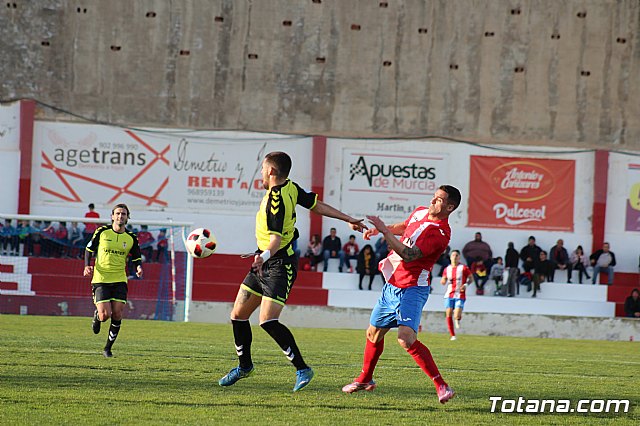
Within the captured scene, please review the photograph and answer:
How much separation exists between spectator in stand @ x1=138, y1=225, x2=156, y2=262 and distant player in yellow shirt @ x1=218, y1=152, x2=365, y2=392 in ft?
55.7

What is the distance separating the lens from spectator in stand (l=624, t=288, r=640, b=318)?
28969 millimetres

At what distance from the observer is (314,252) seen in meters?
29.8

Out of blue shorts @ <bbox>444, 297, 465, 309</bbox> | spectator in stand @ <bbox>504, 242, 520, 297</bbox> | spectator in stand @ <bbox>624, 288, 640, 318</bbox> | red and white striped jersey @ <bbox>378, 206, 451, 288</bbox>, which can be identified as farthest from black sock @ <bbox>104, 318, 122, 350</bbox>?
spectator in stand @ <bbox>624, 288, 640, 318</bbox>

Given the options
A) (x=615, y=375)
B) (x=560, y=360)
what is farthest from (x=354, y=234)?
(x=615, y=375)

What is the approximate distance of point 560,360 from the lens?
15219 mm

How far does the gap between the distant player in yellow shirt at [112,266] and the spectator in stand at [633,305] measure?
66.1 feet

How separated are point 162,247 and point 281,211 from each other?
17683 millimetres

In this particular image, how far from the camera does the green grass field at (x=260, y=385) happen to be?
709 centimetres

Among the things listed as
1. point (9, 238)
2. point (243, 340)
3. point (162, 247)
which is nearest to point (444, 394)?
point (243, 340)

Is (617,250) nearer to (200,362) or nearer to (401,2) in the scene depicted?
(401,2)

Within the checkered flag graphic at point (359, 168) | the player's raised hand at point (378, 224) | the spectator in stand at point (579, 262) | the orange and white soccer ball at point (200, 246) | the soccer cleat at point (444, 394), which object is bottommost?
the spectator in stand at point (579, 262)

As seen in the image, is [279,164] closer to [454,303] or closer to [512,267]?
[454,303]

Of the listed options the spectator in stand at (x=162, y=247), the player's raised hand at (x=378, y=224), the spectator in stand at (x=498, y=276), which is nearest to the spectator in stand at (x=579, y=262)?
the spectator in stand at (x=498, y=276)

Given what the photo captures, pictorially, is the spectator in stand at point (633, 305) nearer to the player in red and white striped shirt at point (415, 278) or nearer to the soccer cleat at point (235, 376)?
the player in red and white striped shirt at point (415, 278)
